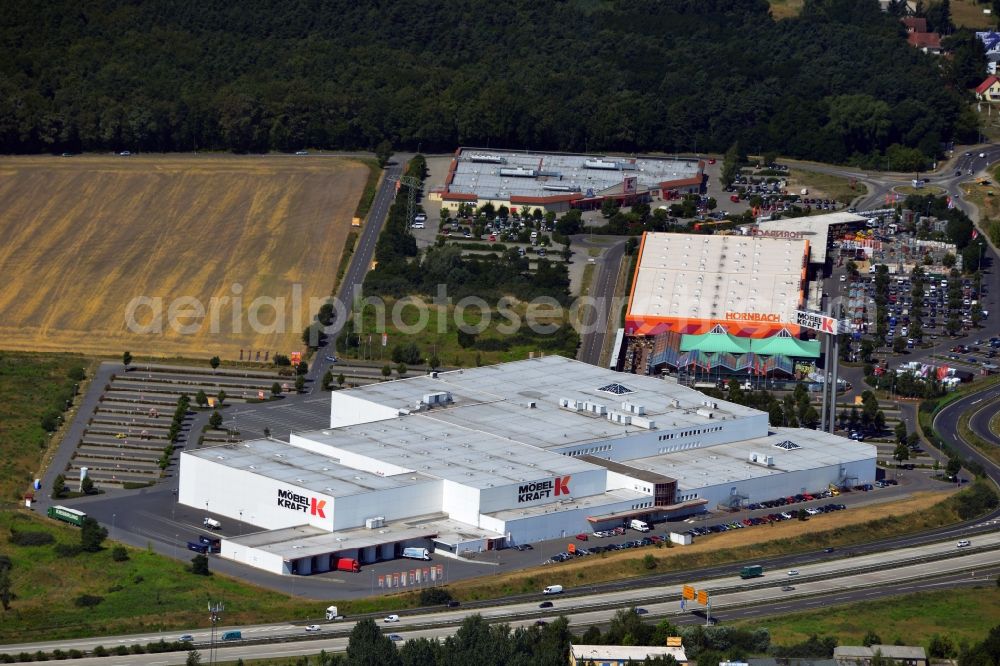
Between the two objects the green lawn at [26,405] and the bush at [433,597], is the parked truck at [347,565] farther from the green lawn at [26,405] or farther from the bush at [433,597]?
the green lawn at [26,405]

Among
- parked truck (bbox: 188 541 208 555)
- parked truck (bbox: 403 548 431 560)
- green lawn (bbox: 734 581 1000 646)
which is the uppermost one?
parked truck (bbox: 403 548 431 560)

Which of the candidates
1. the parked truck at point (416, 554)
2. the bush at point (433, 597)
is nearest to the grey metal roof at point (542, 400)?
the parked truck at point (416, 554)

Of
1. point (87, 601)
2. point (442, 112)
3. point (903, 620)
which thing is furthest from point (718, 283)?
point (87, 601)

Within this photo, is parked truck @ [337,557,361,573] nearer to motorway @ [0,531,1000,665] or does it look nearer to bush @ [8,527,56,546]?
motorway @ [0,531,1000,665]

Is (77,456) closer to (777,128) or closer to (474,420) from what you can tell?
(474,420)

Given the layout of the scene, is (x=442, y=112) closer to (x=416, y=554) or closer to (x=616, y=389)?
(x=616, y=389)

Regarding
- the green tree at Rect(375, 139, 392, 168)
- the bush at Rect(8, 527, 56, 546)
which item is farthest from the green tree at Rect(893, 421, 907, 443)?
the green tree at Rect(375, 139, 392, 168)

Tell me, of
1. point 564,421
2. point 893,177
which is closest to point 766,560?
point 564,421

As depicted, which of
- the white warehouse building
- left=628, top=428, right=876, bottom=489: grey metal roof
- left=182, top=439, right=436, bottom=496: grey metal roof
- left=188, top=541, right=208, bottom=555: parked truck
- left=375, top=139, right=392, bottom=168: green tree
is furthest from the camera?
left=375, top=139, right=392, bottom=168: green tree
